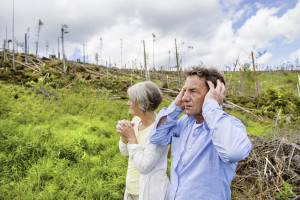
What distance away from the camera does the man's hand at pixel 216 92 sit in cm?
117

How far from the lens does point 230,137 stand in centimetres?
98

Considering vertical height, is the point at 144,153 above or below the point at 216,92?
below

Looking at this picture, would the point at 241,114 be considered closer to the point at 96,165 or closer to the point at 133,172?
the point at 96,165

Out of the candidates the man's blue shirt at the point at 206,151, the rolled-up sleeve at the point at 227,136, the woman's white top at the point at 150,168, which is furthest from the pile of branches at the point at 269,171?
the rolled-up sleeve at the point at 227,136

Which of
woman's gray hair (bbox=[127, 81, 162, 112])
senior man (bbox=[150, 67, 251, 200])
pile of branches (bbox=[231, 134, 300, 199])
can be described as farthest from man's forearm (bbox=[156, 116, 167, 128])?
pile of branches (bbox=[231, 134, 300, 199])

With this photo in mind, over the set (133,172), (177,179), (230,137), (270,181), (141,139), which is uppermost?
(230,137)

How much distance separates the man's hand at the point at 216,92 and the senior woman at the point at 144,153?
595mm

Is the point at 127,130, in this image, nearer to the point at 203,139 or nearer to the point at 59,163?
the point at 203,139

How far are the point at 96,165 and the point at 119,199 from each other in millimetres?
1149

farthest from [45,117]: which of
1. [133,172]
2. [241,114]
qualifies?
[241,114]

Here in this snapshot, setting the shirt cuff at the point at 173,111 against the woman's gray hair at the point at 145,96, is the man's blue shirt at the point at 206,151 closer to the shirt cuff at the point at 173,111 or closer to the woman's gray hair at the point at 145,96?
the shirt cuff at the point at 173,111

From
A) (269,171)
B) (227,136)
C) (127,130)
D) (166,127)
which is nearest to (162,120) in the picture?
(166,127)

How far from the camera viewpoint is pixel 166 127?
1.40 meters

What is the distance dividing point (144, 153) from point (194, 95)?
2.14 feet
